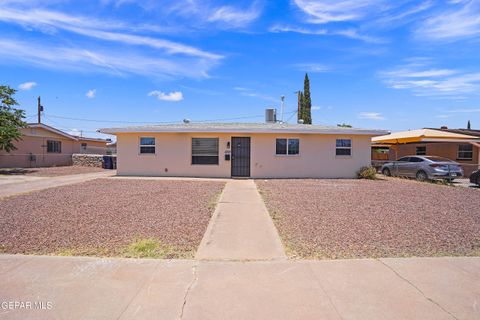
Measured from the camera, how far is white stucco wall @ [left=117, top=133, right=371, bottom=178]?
17.0 metres

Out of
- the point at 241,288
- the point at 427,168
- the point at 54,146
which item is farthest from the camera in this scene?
the point at 54,146

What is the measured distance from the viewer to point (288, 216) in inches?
303

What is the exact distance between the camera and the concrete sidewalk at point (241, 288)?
321 cm

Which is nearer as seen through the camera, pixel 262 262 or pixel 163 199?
pixel 262 262

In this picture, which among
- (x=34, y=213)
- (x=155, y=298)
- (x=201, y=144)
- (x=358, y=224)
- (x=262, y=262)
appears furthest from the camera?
(x=201, y=144)

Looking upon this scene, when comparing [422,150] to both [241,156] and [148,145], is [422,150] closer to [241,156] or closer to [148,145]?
[241,156]

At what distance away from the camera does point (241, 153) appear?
674 inches

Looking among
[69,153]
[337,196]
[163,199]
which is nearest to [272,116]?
[337,196]

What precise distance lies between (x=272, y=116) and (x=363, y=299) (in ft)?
69.5

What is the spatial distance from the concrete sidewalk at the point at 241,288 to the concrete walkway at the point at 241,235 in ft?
1.27

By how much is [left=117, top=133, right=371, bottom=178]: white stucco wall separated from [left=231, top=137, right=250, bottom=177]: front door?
0.89 ft

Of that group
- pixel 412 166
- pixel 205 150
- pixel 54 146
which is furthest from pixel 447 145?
pixel 54 146

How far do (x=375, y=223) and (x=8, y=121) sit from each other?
23.5 metres

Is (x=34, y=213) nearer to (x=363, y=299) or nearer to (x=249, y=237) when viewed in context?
(x=249, y=237)
